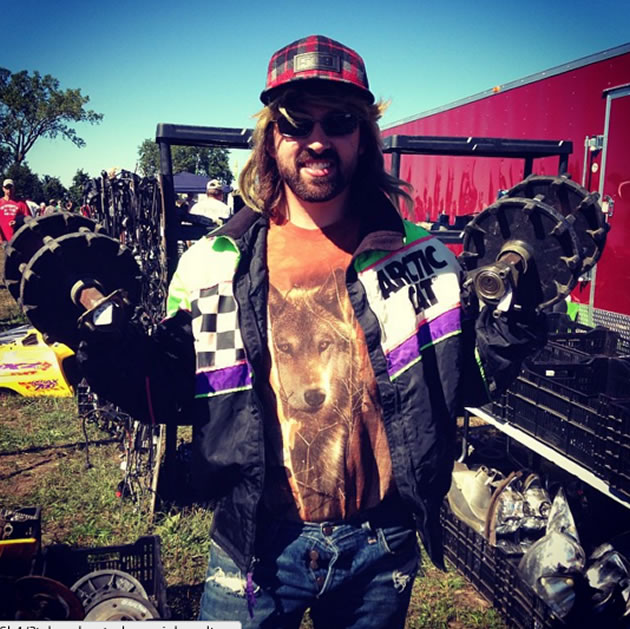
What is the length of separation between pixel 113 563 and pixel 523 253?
313 cm

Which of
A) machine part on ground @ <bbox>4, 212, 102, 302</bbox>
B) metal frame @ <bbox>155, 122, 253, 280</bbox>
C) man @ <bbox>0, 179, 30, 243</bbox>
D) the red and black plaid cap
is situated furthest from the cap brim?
man @ <bbox>0, 179, 30, 243</bbox>

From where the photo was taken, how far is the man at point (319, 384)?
6.12 feet

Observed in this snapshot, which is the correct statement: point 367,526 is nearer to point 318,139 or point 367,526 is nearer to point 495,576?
point 318,139

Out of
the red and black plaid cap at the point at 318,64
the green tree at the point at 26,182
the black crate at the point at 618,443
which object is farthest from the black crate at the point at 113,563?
the green tree at the point at 26,182

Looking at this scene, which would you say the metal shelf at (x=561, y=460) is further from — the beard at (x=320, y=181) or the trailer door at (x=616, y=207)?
the trailer door at (x=616, y=207)

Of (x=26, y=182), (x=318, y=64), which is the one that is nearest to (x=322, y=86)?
(x=318, y=64)

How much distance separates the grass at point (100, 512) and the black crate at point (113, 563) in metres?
0.40

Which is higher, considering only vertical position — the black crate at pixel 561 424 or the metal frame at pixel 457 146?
the metal frame at pixel 457 146

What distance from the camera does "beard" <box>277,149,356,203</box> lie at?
195 cm

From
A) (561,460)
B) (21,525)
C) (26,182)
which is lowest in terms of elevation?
(21,525)

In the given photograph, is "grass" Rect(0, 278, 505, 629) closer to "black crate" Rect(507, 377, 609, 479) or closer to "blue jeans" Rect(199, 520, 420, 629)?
"black crate" Rect(507, 377, 609, 479)

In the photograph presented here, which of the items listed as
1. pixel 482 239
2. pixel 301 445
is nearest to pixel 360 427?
pixel 301 445

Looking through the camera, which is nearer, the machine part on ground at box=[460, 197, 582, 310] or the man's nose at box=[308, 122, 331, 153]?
the machine part on ground at box=[460, 197, 582, 310]

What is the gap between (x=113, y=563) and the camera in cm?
345
